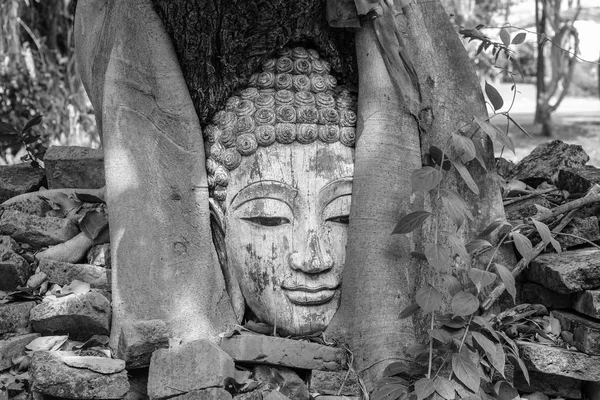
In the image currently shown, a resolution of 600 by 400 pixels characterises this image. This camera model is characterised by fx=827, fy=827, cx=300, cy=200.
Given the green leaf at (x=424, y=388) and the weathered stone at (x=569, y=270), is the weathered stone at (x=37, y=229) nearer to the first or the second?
the green leaf at (x=424, y=388)

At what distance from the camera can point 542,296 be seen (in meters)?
3.50

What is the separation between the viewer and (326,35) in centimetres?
349

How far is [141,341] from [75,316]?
1.17 ft

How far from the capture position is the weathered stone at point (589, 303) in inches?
126

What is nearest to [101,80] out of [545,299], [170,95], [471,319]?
[170,95]

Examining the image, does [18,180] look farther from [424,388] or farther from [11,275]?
[424,388]

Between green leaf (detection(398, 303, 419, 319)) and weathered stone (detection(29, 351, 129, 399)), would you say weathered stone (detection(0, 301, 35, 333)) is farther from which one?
green leaf (detection(398, 303, 419, 319))

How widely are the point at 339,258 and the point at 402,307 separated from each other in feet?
1.06

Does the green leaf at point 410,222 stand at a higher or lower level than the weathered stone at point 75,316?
higher

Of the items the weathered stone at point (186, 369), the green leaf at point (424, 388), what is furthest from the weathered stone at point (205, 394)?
the green leaf at point (424, 388)

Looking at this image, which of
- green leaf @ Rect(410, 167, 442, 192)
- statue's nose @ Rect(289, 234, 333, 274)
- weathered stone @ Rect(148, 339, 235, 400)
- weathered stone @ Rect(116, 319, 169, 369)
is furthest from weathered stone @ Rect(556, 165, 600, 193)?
weathered stone @ Rect(116, 319, 169, 369)

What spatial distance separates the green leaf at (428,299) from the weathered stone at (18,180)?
7.64 feet

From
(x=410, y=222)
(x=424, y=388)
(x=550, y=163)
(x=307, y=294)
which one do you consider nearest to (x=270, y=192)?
(x=307, y=294)

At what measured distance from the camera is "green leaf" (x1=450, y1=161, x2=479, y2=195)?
3.19 metres
